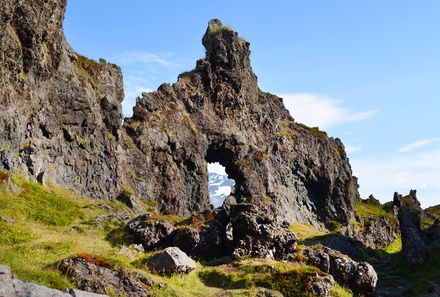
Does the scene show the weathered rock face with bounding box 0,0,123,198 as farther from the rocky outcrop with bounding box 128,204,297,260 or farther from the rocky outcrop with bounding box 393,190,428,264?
the rocky outcrop with bounding box 393,190,428,264

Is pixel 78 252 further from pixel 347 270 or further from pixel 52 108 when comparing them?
pixel 52 108

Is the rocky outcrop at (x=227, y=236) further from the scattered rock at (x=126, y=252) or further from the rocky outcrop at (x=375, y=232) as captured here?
the rocky outcrop at (x=375, y=232)

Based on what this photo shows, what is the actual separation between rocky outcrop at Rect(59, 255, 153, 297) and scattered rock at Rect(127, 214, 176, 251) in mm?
12299

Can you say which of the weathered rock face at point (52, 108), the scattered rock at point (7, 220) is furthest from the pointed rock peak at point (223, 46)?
the scattered rock at point (7, 220)

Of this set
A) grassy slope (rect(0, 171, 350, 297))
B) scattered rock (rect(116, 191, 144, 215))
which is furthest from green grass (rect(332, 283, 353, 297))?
scattered rock (rect(116, 191, 144, 215))

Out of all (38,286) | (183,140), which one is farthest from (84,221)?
(183,140)

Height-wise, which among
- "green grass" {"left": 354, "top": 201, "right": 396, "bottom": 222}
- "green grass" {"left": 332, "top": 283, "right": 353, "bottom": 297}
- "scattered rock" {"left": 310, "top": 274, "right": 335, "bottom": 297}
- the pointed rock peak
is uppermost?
the pointed rock peak

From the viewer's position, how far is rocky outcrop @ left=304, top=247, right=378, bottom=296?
3659 cm

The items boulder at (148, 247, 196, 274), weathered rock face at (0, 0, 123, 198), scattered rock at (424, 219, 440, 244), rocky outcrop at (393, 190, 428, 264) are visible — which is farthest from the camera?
scattered rock at (424, 219, 440, 244)

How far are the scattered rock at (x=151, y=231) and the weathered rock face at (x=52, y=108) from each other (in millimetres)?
17053

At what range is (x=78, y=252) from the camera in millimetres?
31500

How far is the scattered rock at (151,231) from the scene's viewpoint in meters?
40.8

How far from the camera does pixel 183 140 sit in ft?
299

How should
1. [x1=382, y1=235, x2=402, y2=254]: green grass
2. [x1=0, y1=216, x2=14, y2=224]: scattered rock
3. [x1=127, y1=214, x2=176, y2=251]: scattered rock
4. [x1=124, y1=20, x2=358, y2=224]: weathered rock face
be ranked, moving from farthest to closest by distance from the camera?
[x1=382, y1=235, x2=402, y2=254]: green grass, [x1=124, y1=20, x2=358, y2=224]: weathered rock face, [x1=127, y1=214, x2=176, y2=251]: scattered rock, [x1=0, y1=216, x2=14, y2=224]: scattered rock
